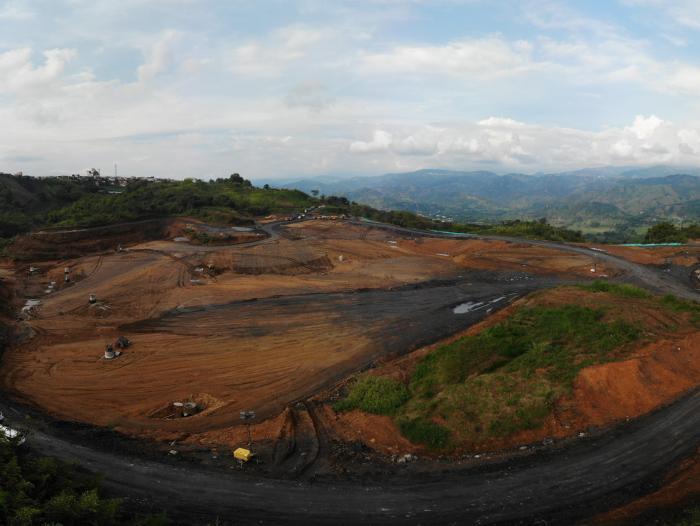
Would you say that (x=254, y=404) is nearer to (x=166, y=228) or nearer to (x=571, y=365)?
(x=571, y=365)

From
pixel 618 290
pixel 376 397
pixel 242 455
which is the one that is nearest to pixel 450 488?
pixel 376 397

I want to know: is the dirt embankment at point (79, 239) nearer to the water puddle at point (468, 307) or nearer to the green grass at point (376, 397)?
the water puddle at point (468, 307)

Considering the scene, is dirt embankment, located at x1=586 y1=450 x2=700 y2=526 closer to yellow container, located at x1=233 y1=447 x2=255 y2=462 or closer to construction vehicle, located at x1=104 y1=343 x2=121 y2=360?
yellow container, located at x1=233 y1=447 x2=255 y2=462

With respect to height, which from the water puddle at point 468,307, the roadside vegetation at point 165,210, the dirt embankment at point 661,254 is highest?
the roadside vegetation at point 165,210

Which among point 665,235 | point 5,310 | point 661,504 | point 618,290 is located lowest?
point 661,504

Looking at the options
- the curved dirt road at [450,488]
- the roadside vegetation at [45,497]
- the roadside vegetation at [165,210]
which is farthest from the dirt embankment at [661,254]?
the roadside vegetation at [45,497]

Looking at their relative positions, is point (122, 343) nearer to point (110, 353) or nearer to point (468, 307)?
point (110, 353)
